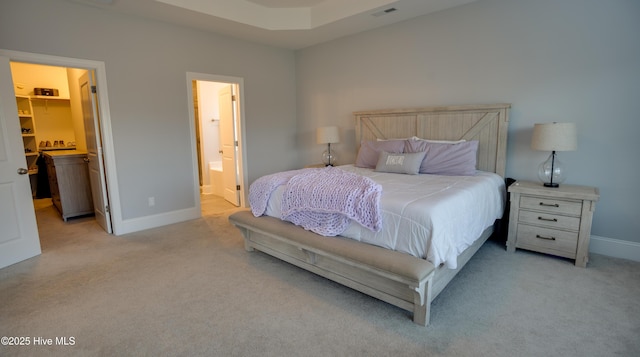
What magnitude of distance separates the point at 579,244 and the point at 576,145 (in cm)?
92

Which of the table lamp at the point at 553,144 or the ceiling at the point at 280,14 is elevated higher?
the ceiling at the point at 280,14

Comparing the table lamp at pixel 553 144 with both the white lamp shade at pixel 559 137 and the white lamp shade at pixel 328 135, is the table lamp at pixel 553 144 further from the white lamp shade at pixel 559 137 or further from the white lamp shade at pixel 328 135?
the white lamp shade at pixel 328 135

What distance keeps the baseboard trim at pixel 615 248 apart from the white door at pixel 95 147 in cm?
547

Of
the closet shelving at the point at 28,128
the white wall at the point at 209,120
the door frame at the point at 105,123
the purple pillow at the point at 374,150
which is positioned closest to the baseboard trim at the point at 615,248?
the purple pillow at the point at 374,150

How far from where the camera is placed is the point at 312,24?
4.38 m

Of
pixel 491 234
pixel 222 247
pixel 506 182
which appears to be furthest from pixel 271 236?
pixel 506 182

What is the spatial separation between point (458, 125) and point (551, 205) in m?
1.34

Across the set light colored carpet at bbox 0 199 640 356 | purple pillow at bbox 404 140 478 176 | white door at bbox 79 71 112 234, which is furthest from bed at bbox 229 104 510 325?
white door at bbox 79 71 112 234

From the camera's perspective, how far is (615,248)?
3002mm

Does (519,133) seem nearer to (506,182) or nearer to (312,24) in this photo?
(506,182)

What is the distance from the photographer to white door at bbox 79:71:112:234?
3.75 m

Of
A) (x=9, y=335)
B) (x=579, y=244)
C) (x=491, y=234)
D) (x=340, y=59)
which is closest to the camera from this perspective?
(x=9, y=335)

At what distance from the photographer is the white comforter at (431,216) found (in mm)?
2031

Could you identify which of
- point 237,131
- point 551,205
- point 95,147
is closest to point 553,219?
point 551,205
